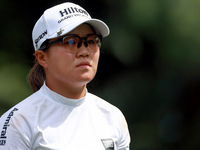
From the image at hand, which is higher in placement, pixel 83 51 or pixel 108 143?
pixel 83 51

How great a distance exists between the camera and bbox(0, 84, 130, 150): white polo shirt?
2.17 metres

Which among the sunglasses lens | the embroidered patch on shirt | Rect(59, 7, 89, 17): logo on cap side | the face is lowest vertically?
the embroidered patch on shirt

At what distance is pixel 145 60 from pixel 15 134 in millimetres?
2569

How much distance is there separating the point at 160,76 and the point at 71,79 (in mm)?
2332

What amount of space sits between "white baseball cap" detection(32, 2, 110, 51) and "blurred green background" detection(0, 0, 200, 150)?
200cm

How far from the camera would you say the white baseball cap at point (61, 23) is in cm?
228

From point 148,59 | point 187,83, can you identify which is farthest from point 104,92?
point 187,83

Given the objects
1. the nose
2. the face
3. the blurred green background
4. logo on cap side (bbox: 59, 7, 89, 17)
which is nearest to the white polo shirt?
the face

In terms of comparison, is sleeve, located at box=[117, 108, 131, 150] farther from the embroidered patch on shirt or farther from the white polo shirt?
the embroidered patch on shirt

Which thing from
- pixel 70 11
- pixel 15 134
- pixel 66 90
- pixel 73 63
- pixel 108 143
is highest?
pixel 70 11

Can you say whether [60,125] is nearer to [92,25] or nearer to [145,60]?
[92,25]

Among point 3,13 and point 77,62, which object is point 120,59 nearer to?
point 3,13

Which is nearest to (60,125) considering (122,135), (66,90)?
(66,90)

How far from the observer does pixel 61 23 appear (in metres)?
2.31
